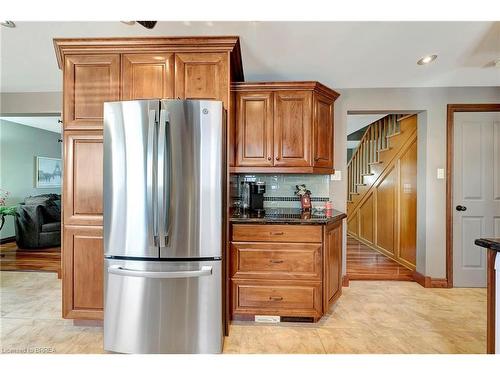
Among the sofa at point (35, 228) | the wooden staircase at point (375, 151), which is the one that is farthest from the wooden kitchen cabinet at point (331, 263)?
the sofa at point (35, 228)

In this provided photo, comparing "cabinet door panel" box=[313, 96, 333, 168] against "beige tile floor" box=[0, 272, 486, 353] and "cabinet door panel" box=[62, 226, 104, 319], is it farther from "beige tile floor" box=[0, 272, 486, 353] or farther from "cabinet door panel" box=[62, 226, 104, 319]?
"cabinet door panel" box=[62, 226, 104, 319]

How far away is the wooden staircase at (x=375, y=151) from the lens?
13.3 ft

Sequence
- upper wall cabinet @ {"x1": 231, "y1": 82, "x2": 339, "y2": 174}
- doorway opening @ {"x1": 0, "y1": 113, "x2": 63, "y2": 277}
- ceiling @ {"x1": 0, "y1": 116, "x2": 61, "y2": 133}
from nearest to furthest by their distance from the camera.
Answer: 1. upper wall cabinet @ {"x1": 231, "y1": 82, "x2": 339, "y2": 174}
2. doorway opening @ {"x1": 0, "y1": 113, "x2": 63, "y2": 277}
3. ceiling @ {"x1": 0, "y1": 116, "x2": 61, "y2": 133}

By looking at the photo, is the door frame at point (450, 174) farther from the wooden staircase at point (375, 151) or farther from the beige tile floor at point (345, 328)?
the wooden staircase at point (375, 151)

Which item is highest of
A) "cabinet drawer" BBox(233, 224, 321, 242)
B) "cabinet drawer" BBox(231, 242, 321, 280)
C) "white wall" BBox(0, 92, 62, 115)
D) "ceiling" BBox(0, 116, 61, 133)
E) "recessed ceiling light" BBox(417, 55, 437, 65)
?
→ "ceiling" BBox(0, 116, 61, 133)

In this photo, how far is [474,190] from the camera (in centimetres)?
313

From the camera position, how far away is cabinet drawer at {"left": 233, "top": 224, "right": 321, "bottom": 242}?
2.22 m

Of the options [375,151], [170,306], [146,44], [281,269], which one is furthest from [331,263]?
[375,151]

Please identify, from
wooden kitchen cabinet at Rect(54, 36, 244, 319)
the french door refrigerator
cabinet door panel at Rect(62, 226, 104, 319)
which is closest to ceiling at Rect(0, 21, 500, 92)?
wooden kitchen cabinet at Rect(54, 36, 244, 319)

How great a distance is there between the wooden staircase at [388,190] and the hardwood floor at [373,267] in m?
0.11

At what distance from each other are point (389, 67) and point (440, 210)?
1.76 meters

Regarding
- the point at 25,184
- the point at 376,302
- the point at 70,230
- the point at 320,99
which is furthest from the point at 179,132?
the point at 25,184

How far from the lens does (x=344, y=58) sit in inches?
98.7

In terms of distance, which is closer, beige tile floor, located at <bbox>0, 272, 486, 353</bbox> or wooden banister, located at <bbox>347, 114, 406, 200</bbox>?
beige tile floor, located at <bbox>0, 272, 486, 353</bbox>
